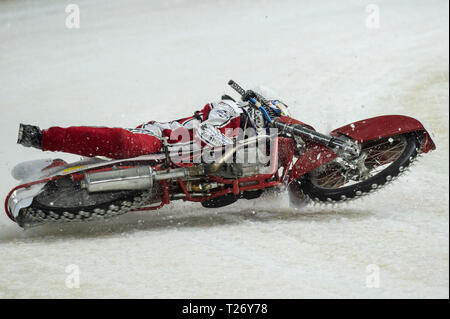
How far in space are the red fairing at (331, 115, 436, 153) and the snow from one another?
0.60 meters

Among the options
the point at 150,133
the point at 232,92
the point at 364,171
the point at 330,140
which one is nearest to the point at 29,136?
the point at 150,133

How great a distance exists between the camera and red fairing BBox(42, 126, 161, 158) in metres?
4.21

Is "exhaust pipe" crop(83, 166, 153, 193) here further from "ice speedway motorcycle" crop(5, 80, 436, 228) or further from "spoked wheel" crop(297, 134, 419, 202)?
"spoked wheel" crop(297, 134, 419, 202)

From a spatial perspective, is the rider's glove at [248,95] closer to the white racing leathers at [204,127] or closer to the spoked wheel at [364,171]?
the white racing leathers at [204,127]

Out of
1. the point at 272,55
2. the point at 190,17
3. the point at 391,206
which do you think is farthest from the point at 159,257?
the point at 190,17

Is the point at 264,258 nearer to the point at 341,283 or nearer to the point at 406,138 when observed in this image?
A: the point at 341,283

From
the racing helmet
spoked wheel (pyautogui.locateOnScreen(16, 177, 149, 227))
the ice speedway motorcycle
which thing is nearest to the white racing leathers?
the ice speedway motorcycle

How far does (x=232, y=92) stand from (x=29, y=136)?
4.83m

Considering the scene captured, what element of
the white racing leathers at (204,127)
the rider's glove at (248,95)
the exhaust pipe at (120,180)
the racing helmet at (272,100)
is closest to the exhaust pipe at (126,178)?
the exhaust pipe at (120,180)

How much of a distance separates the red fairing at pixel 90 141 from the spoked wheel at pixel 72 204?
0.25 metres

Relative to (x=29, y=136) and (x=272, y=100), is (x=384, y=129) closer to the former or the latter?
(x=272, y=100)

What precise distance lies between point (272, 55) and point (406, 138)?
5767 mm

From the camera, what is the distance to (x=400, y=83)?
8.20 m

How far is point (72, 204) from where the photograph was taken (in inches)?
168
